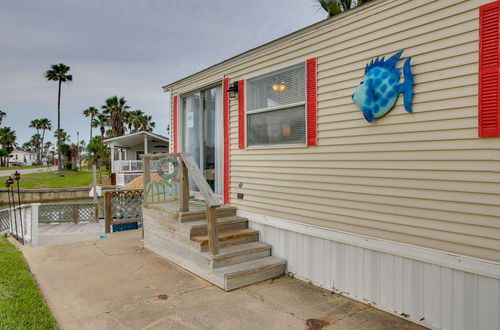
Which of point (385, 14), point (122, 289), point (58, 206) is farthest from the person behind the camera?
point (58, 206)

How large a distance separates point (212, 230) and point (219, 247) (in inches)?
15.6

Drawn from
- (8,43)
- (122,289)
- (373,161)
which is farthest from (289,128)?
(8,43)

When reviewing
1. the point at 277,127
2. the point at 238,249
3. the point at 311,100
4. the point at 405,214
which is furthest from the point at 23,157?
the point at 405,214

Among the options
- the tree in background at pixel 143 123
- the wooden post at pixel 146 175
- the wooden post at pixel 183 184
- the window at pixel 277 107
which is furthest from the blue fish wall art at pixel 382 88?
the tree in background at pixel 143 123

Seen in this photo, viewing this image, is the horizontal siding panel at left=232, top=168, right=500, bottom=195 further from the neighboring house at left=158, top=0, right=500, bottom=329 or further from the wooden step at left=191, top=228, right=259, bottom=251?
the wooden step at left=191, top=228, right=259, bottom=251

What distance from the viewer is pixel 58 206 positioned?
10.0m

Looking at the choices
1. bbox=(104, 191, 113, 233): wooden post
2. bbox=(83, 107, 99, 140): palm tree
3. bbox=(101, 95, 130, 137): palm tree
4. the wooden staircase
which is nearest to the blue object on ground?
bbox=(104, 191, 113, 233): wooden post

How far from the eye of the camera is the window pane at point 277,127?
3.87 meters

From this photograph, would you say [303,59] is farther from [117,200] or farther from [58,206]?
[58,206]

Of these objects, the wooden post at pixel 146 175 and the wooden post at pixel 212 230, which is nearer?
the wooden post at pixel 212 230

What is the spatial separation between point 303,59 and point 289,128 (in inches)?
35.0

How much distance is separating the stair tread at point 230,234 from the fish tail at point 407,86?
2.57m

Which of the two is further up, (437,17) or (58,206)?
(437,17)

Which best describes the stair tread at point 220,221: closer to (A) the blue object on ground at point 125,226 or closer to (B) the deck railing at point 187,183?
(B) the deck railing at point 187,183
